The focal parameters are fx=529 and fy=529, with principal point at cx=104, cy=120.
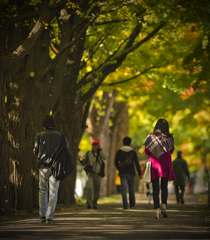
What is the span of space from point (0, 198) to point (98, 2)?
5.57m

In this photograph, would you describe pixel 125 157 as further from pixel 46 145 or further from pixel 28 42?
pixel 46 145

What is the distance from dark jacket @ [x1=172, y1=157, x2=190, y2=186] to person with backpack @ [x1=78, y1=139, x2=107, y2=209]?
431 centimetres

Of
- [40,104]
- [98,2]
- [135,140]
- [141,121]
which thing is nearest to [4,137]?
[40,104]

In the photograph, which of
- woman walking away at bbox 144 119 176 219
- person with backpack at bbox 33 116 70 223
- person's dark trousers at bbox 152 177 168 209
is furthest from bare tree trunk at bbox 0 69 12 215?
person's dark trousers at bbox 152 177 168 209

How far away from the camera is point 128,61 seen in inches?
741

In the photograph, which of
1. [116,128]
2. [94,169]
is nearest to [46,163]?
[94,169]

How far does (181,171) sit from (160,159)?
7.91 m

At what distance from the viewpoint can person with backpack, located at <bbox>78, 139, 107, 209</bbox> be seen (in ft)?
47.2

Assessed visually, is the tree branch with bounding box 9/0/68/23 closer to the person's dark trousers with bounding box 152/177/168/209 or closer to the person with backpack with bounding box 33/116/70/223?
the person with backpack with bounding box 33/116/70/223

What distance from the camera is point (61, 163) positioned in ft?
30.3

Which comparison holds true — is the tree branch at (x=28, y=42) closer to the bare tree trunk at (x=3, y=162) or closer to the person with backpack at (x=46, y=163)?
the bare tree trunk at (x=3, y=162)

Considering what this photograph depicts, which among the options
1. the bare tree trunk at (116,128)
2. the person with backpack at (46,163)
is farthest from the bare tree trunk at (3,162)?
the bare tree trunk at (116,128)

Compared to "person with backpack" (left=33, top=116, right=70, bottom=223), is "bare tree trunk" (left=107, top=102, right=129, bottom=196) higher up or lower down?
higher up

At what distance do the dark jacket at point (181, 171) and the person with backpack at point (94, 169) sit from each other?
4.31 metres
